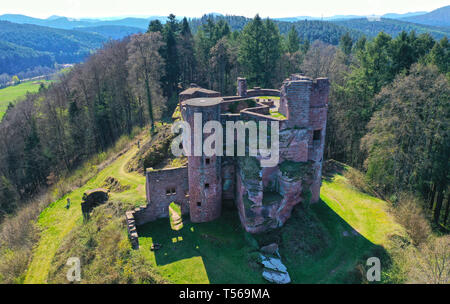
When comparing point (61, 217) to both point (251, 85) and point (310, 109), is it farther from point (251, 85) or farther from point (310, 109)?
point (251, 85)

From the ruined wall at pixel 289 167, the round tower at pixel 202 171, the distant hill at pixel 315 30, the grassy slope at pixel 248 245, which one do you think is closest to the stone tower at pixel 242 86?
the ruined wall at pixel 289 167

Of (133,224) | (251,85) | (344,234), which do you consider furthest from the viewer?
(251,85)

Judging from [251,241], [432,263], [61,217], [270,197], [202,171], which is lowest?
[61,217]

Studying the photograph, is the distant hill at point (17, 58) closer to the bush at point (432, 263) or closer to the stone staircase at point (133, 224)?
the stone staircase at point (133, 224)

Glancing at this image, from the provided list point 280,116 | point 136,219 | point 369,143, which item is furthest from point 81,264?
point 369,143

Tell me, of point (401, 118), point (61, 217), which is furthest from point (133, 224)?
point (401, 118)

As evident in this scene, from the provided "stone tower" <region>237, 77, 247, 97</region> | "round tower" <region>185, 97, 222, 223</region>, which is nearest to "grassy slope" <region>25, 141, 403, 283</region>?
"round tower" <region>185, 97, 222, 223</region>

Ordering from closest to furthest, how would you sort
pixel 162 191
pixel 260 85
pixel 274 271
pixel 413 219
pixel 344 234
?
pixel 274 271 → pixel 344 234 → pixel 413 219 → pixel 162 191 → pixel 260 85
